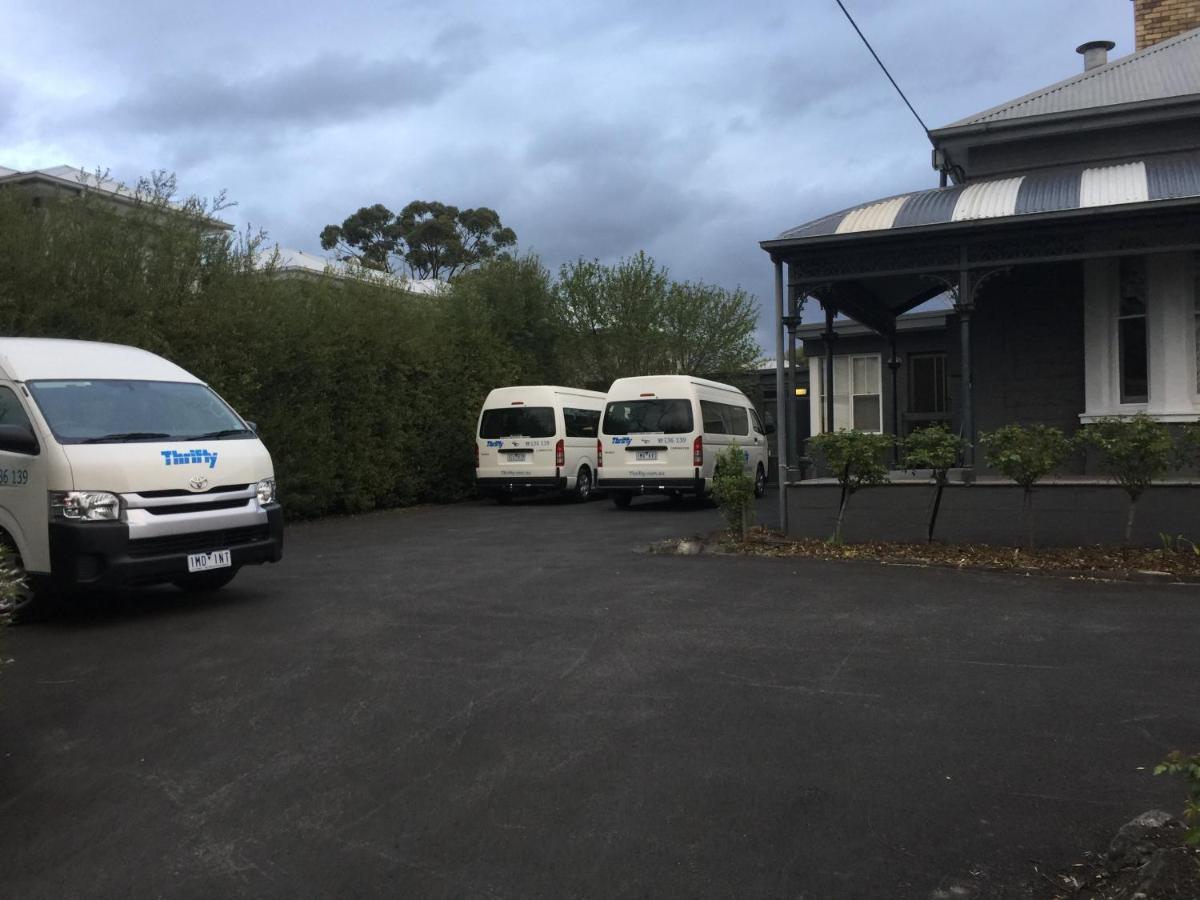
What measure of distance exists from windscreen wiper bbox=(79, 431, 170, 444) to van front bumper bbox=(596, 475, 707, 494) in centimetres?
1013

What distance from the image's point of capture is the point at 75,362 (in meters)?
8.02

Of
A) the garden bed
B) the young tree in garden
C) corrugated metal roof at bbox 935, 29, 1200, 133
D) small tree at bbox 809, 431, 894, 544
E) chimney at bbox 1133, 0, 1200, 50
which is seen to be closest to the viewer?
the garden bed

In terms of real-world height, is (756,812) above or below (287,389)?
below

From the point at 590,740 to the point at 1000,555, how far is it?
→ 6.63 meters

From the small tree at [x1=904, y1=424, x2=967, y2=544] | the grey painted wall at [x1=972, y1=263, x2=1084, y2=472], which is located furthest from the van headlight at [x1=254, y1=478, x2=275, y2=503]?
the grey painted wall at [x1=972, y1=263, x2=1084, y2=472]

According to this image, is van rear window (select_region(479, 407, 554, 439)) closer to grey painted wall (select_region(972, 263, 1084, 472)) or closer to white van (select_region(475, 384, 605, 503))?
white van (select_region(475, 384, 605, 503))

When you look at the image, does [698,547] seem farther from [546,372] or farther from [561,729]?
[546,372]

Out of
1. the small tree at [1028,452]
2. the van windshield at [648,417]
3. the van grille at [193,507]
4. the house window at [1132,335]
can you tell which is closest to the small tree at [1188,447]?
the small tree at [1028,452]

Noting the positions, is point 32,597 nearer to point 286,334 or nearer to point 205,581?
point 205,581

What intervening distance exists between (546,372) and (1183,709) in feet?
67.8

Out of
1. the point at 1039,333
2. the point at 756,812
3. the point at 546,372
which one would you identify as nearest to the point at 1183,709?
the point at 756,812

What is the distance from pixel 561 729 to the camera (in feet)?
15.8

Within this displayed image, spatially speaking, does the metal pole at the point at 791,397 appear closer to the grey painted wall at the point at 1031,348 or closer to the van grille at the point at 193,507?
the grey painted wall at the point at 1031,348

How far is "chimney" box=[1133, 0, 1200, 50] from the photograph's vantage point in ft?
56.4
